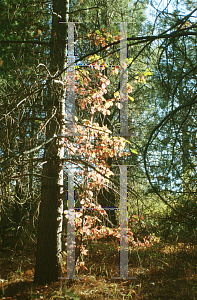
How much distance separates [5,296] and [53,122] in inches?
92.0

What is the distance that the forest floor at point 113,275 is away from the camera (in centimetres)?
323

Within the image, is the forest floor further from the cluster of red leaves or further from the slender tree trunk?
the cluster of red leaves

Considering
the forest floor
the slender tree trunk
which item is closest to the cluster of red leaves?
the slender tree trunk

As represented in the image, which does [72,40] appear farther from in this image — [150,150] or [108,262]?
[108,262]

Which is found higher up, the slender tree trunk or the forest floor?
the slender tree trunk

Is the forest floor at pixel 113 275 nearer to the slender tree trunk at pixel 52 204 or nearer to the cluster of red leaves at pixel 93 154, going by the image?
the slender tree trunk at pixel 52 204

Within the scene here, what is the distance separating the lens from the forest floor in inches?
127

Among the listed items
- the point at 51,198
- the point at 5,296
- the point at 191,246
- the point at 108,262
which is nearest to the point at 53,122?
the point at 51,198

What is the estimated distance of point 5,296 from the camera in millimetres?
3135

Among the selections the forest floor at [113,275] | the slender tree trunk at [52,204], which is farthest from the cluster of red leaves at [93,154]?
the forest floor at [113,275]

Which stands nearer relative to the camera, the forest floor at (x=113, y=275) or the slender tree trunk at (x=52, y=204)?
the forest floor at (x=113, y=275)

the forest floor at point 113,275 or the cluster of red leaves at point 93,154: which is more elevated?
the cluster of red leaves at point 93,154

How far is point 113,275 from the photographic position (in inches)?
164

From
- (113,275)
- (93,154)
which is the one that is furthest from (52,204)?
(113,275)
